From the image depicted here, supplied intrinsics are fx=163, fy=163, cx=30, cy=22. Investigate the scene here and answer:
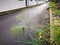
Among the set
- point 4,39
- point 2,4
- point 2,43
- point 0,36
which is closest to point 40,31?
point 2,43

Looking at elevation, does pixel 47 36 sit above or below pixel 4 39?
above

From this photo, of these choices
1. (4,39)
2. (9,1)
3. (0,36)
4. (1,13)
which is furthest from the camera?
(9,1)

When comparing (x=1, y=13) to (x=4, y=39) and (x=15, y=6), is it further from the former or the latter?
(x=4, y=39)

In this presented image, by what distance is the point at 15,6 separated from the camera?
13.9 meters

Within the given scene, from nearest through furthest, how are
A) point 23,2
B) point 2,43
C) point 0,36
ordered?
point 2,43 < point 0,36 < point 23,2

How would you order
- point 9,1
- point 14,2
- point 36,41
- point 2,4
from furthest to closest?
point 14,2 → point 9,1 → point 2,4 → point 36,41

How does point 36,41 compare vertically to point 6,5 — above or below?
above

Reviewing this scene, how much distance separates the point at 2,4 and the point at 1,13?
4.33 ft

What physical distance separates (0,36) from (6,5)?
759 centimetres

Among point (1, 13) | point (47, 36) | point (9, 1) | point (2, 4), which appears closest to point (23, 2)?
point (9, 1)

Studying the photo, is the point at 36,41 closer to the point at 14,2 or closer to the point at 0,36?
the point at 0,36

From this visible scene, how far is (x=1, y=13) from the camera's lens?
33.8ft

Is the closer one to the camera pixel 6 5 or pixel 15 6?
pixel 6 5

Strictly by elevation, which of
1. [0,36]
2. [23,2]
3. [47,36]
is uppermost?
[47,36]
